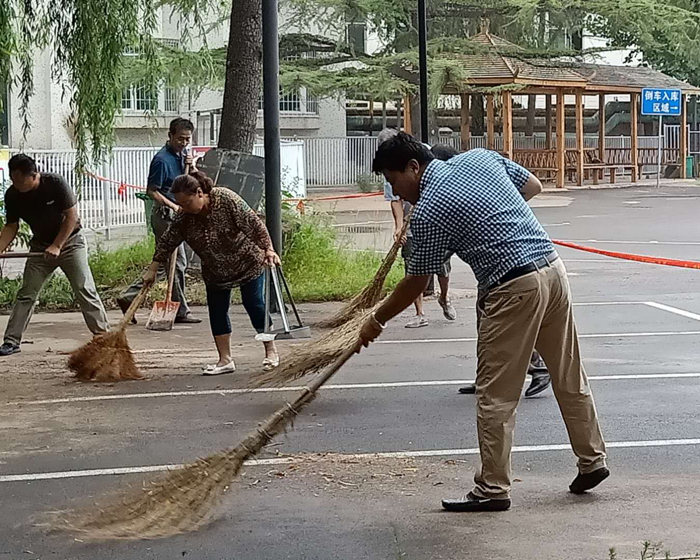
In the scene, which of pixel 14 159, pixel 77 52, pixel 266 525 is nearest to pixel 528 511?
pixel 266 525

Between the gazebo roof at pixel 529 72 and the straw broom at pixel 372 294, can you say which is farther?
A: the gazebo roof at pixel 529 72

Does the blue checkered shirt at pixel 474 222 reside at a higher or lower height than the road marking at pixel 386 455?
→ higher

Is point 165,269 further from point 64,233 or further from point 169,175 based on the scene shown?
point 64,233

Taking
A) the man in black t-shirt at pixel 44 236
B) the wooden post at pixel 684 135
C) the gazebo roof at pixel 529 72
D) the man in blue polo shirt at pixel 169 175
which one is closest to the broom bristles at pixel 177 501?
the man in black t-shirt at pixel 44 236

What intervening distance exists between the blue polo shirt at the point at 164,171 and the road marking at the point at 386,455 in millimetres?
5588

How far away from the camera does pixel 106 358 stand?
30.5 feet

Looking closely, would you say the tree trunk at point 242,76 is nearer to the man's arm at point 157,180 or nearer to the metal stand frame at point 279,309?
the man's arm at point 157,180

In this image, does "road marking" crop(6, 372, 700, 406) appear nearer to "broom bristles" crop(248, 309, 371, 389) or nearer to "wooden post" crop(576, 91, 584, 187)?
"broom bristles" crop(248, 309, 371, 389)

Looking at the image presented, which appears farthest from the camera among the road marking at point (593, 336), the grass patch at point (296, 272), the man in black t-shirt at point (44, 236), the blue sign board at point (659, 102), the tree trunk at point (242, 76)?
the blue sign board at point (659, 102)

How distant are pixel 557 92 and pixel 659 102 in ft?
14.3

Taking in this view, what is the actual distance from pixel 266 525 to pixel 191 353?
16.7 ft

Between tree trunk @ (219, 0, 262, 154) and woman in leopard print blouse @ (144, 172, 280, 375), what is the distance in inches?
227

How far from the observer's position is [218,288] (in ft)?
29.9

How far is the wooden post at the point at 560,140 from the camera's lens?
121 ft
